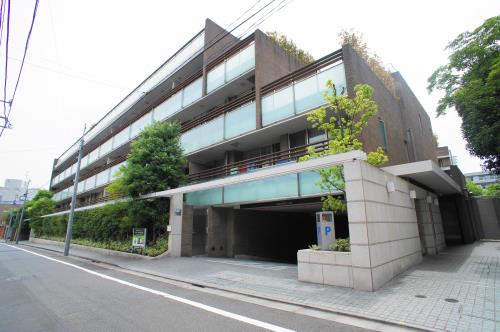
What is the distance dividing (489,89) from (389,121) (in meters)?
4.79

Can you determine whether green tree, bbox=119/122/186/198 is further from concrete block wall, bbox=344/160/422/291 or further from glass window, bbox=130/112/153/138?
concrete block wall, bbox=344/160/422/291

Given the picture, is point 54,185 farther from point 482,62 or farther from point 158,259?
point 482,62

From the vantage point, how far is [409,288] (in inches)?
271

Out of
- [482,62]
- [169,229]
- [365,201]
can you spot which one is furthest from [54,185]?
[482,62]

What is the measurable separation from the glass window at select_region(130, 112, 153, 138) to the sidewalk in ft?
54.9

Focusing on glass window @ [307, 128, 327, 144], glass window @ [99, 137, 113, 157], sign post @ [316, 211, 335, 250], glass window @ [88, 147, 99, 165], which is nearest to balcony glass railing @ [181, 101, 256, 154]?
glass window @ [307, 128, 327, 144]

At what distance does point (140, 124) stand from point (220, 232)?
14.8 meters

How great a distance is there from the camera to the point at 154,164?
16.2 metres

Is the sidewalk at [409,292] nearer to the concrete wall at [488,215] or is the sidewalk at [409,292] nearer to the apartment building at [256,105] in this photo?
the apartment building at [256,105]

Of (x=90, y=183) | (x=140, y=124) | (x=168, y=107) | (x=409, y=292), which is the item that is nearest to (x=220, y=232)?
(x=409, y=292)

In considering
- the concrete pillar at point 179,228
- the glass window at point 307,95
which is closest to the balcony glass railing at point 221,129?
the glass window at point 307,95

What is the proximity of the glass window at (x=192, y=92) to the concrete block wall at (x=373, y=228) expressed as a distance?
46.8 feet

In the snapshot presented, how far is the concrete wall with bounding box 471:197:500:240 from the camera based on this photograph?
2155cm

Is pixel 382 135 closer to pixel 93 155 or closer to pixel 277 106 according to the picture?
pixel 277 106
